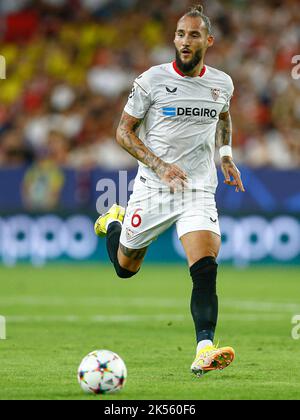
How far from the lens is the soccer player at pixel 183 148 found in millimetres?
8195

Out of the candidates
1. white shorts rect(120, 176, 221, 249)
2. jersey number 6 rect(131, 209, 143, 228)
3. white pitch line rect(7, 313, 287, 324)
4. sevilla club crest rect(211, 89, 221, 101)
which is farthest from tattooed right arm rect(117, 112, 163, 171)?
white pitch line rect(7, 313, 287, 324)

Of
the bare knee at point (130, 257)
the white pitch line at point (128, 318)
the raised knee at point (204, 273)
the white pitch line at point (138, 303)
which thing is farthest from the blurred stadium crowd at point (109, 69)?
the raised knee at point (204, 273)

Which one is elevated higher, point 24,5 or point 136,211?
point 24,5

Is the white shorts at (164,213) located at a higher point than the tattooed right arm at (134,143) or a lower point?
lower

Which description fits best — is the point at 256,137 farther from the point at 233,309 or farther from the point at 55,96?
the point at 233,309

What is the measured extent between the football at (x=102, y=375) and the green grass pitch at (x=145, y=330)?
0.08 metres

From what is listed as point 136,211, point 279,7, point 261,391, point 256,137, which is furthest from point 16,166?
point 261,391

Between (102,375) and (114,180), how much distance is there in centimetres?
1240

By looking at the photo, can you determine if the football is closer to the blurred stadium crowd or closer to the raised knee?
the raised knee

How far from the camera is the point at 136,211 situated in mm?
8711

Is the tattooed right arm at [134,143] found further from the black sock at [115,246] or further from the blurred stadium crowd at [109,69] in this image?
the blurred stadium crowd at [109,69]

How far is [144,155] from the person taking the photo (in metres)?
8.41

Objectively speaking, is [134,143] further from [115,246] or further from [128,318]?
[128,318]

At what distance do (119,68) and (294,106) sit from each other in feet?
12.6
